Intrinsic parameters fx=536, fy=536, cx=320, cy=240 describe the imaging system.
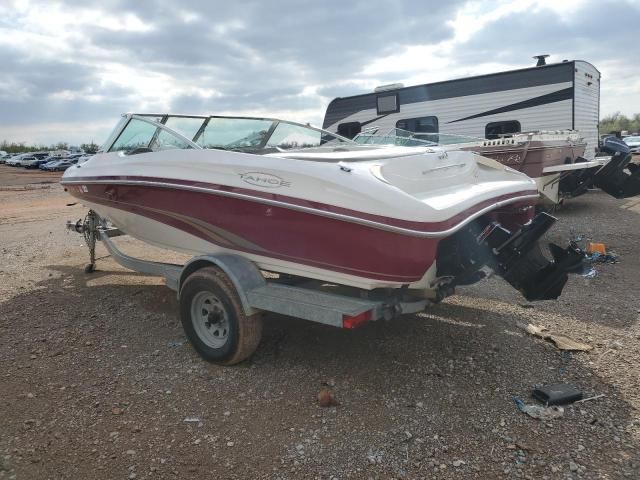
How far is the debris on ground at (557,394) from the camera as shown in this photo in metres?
3.37

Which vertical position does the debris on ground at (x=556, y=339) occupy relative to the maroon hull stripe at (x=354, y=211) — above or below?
below

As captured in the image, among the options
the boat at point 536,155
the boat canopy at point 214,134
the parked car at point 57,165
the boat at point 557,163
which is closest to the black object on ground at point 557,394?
the boat canopy at point 214,134

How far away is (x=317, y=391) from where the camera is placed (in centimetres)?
368

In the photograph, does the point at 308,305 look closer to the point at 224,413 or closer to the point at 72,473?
Answer: the point at 224,413

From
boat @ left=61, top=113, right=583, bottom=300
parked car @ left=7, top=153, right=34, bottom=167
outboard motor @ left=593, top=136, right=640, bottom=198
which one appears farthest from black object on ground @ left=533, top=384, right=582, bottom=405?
parked car @ left=7, top=153, right=34, bottom=167

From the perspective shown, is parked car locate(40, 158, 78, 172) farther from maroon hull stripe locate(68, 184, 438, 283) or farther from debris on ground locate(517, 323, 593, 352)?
debris on ground locate(517, 323, 593, 352)

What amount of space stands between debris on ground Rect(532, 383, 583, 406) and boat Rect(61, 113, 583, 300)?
0.69 m

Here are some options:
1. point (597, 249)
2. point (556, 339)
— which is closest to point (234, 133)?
point (556, 339)

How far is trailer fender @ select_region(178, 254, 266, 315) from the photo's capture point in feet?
12.6

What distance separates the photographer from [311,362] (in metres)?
4.09

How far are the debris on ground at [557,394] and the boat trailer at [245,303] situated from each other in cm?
94

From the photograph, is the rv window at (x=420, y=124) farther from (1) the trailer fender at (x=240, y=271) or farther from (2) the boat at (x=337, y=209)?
(1) the trailer fender at (x=240, y=271)

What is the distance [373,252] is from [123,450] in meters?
1.87

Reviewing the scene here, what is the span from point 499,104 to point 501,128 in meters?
0.49
